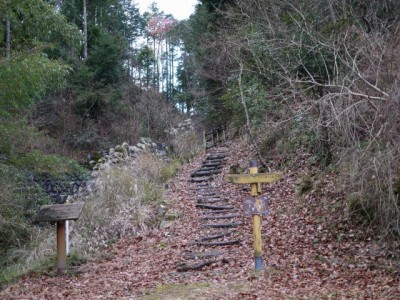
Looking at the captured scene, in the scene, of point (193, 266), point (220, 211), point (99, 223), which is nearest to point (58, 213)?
point (193, 266)

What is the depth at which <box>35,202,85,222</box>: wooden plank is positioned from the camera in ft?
28.1

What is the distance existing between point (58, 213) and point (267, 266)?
3.71 metres

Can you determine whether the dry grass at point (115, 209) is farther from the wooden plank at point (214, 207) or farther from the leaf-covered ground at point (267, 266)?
the wooden plank at point (214, 207)

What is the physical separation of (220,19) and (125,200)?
11.1 m

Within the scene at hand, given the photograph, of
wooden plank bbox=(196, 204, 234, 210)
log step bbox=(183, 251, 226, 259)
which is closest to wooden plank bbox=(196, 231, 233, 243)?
log step bbox=(183, 251, 226, 259)

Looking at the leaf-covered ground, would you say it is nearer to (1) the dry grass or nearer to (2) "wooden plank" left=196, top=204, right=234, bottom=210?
(1) the dry grass

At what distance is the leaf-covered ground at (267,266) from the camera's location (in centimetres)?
643

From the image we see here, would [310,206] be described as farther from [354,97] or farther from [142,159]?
[142,159]

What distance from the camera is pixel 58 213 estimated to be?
8664 millimetres

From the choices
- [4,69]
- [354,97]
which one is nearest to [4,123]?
[4,69]

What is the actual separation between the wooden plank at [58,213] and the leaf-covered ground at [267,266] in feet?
3.34

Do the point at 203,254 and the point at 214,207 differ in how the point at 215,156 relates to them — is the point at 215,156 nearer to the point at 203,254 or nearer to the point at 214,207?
the point at 214,207

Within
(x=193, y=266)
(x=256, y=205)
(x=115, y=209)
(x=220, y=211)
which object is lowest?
(x=193, y=266)

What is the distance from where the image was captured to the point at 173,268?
27.4 feet
